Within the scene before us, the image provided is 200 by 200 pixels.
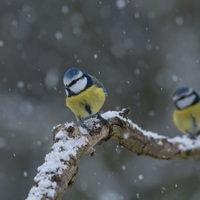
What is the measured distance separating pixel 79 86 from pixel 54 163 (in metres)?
0.76

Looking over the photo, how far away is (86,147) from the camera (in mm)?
2898

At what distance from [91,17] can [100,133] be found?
6854mm

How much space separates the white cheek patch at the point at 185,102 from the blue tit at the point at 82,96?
21.4 inches

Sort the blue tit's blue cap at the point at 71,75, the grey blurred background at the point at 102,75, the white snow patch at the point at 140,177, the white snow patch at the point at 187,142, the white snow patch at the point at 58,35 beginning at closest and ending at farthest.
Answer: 1. the white snow patch at the point at 187,142
2. the blue tit's blue cap at the point at 71,75
3. the grey blurred background at the point at 102,75
4. the white snow patch at the point at 140,177
5. the white snow patch at the point at 58,35

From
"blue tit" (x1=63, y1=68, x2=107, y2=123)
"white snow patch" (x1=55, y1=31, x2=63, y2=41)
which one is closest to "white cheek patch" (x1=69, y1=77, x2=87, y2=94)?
"blue tit" (x1=63, y1=68, x2=107, y2=123)

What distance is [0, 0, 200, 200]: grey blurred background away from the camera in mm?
8633

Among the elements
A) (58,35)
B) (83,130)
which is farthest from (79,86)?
(58,35)

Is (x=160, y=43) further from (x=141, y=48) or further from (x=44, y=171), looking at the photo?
(x=44, y=171)

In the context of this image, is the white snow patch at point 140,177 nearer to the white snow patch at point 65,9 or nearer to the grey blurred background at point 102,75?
the grey blurred background at point 102,75

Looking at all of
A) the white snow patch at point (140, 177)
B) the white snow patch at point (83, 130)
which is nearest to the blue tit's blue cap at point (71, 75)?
the white snow patch at point (83, 130)

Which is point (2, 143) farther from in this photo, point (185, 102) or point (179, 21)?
point (185, 102)

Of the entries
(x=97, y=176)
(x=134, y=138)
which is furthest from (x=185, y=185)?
(x=134, y=138)

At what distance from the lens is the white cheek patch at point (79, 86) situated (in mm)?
3279

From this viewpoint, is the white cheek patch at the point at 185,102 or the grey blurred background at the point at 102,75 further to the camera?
the grey blurred background at the point at 102,75
